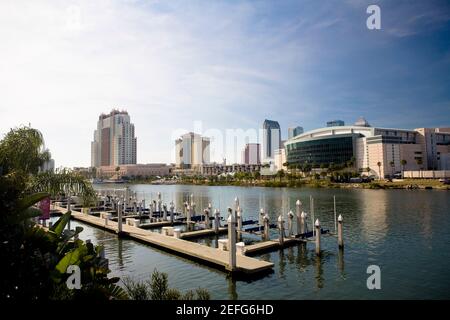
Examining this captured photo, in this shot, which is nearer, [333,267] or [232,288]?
[232,288]

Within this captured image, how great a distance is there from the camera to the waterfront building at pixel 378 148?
15425cm

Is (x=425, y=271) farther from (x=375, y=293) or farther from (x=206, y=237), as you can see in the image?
(x=206, y=237)

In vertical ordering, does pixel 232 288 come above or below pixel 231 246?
below

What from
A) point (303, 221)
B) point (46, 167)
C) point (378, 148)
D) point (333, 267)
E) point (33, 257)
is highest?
point (378, 148)

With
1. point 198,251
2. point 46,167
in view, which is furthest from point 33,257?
point 46,167

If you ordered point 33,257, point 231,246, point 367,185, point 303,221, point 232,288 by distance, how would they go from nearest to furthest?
point 33,257 < point 232,288 < point 231,246 < point 303,221 < point 367,185

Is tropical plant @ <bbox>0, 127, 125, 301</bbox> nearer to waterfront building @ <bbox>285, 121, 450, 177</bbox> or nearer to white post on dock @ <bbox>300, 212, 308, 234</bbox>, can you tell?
white post on dock @ <bbox>300, 212, 308, 234</bbox>

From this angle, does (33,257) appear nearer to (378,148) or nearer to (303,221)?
(303,221)

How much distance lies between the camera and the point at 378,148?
502 ft
